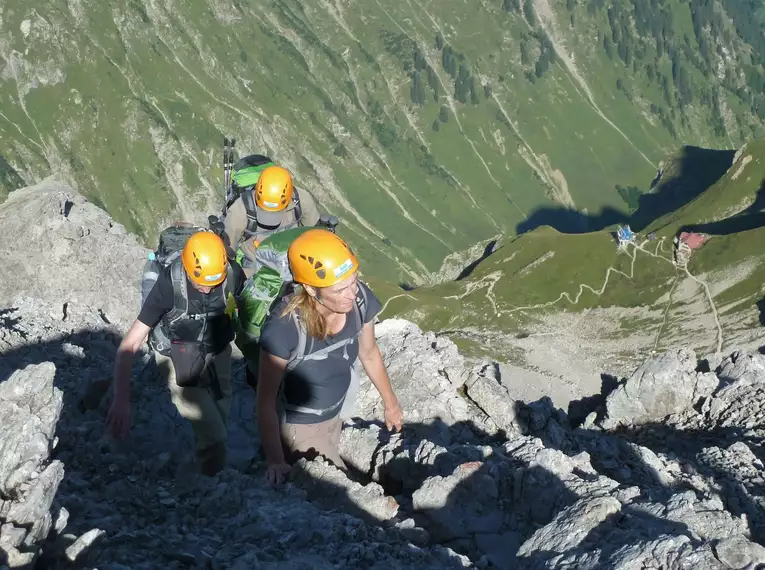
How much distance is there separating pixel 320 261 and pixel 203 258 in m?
3.40

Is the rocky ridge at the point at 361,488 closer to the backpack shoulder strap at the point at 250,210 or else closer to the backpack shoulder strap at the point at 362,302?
the backpack shoulder strap at the point at 362,302

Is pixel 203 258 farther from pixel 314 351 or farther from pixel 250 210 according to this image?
pixel 250 210

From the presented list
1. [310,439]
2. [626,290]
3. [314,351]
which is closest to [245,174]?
[310,439]

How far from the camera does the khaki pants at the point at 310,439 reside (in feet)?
43.5

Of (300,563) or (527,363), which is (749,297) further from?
(300,563)

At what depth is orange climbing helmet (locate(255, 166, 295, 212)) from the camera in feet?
60.4

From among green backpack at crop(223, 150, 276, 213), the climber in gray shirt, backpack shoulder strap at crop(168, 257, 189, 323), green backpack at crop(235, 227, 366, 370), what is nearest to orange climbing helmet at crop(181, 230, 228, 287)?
backpack shoulder strap at crop(168, 257, 189, 323)

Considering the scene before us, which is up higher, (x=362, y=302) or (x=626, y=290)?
(x=362, y=302)

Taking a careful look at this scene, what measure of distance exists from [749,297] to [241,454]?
127 m

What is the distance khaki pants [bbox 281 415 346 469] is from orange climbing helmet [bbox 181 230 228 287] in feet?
10.3

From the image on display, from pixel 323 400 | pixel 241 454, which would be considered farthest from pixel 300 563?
pixel 241 454

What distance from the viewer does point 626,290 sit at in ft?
471

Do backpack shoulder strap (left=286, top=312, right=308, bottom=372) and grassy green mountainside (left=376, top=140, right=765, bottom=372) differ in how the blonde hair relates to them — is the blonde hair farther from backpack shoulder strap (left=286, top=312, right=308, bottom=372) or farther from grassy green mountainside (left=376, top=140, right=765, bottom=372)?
grassy green mountainside (left=376, top=140, right=765, bottom=372)

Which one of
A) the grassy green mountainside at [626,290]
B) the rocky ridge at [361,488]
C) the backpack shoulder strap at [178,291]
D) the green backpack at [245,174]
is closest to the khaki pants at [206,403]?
the rocky ridge at [361,488]
